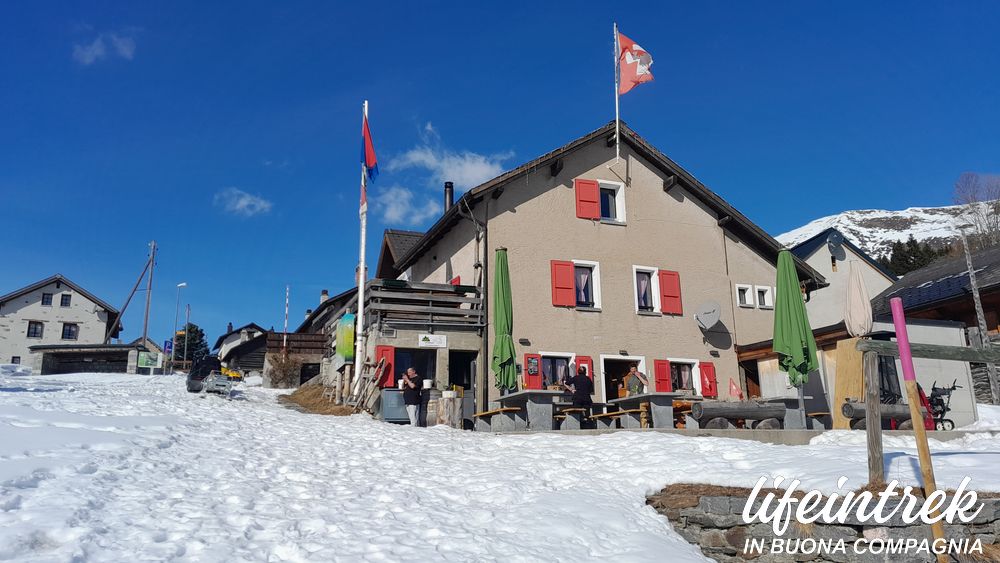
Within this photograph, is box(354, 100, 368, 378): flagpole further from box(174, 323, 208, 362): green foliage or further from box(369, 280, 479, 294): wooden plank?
box(174, 323, 208, 362): green foliage

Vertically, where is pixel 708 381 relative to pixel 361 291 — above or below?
below

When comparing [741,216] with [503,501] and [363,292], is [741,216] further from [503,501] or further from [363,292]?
[503,501]

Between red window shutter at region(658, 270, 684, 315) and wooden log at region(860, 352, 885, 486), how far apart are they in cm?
1334

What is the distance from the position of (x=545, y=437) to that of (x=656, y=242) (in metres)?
10.5

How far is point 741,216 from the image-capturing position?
75.2ft

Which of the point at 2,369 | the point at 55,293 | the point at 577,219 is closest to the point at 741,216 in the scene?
the point at 577,219

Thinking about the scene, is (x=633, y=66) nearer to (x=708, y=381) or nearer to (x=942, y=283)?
(x=708, y=381)

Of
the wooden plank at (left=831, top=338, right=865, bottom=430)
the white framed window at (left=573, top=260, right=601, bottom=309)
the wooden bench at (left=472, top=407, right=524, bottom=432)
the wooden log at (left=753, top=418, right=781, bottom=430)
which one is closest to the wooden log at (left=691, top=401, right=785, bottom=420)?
the wooden log at (left=753, top=418, right=781, bottom=430)

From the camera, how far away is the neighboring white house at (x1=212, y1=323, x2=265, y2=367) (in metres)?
67.0

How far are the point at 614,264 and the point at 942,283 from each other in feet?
61.1

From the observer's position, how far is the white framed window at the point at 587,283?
20.6 meters

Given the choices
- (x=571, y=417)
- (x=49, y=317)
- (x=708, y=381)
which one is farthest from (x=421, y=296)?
(x=49, y=317)

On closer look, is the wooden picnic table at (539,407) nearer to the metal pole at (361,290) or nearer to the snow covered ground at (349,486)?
the snow covered ground at (349,486)

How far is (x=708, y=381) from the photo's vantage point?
20984mm
